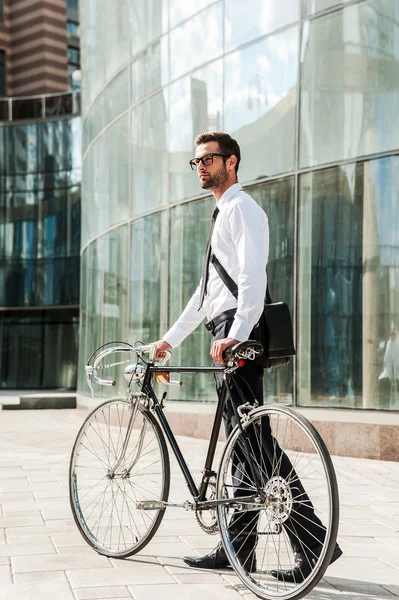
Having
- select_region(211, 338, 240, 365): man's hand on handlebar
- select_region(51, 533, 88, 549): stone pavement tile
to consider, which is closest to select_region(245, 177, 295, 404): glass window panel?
select_region(51, 533, 88, 549): stone pavement tile

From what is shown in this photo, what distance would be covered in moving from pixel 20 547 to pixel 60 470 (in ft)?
12.2

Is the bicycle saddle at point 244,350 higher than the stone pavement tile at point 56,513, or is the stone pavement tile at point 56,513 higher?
the bicycle saddle at point 244,350

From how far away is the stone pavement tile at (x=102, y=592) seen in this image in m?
3.85

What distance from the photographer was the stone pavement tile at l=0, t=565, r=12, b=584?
415cm

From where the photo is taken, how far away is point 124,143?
15422mm

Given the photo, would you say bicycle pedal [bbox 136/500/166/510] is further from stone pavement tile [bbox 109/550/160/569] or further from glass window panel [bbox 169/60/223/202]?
glass window panel [bbox 169/60/223/202]

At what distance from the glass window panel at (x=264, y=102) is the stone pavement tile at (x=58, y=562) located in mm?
7244

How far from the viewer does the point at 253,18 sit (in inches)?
468

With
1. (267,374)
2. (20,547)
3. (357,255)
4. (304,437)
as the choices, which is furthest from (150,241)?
(304,437)

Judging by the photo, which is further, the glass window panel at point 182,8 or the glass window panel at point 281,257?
the glass window panel at point 182,8

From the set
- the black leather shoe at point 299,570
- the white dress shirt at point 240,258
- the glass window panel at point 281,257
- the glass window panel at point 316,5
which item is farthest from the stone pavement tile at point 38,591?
the glass window panel at point 316,5

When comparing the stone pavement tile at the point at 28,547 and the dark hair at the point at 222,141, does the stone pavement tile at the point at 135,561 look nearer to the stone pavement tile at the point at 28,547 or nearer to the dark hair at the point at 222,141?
the stone pavement tile at the point at 28,547

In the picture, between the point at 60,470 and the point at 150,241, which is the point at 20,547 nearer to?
the point at 60,470

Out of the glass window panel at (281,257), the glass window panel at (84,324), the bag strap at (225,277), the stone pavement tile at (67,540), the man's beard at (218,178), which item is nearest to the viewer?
the bag strap at (225,277)
